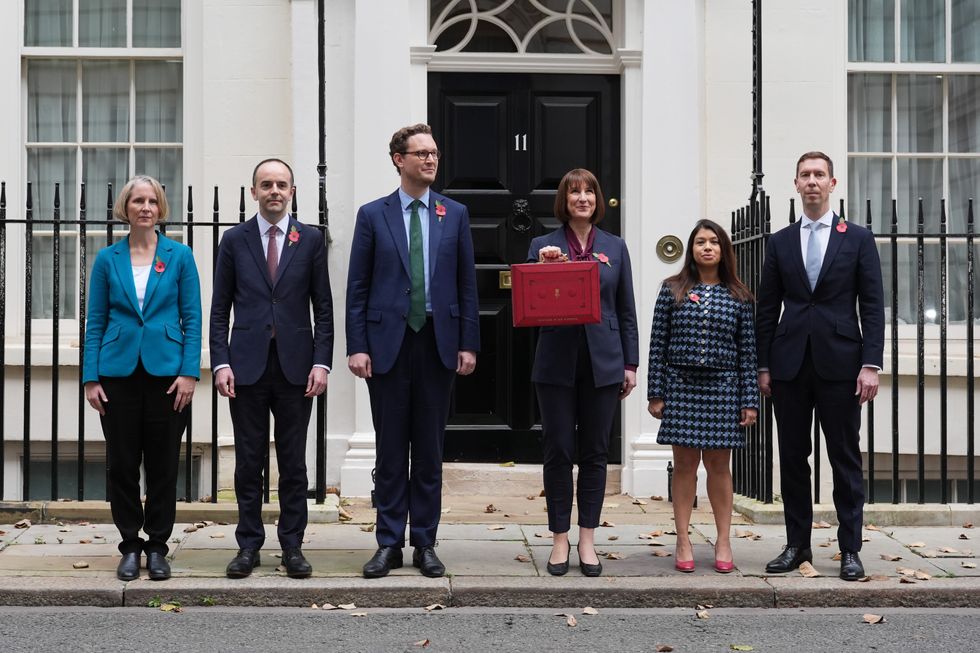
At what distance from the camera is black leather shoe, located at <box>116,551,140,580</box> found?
5.78 meters

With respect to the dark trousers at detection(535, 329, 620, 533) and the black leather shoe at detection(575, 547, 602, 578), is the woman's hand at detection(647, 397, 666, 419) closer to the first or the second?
the dark trousers at detection(535, 329, 620, 533)

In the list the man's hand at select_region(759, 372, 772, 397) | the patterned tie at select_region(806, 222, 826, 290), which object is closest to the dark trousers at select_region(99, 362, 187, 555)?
the man's hand at select_region(759, 372, 772, 397)

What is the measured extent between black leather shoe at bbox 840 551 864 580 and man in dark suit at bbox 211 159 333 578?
2548 millimetres

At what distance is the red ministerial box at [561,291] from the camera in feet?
19.0

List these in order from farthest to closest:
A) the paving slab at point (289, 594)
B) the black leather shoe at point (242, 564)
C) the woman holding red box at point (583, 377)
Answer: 1. the woman holding red box at point (583, 377)
2. the black leather shoe at point (242, 564)
3. the paving slab at point (289, 594)

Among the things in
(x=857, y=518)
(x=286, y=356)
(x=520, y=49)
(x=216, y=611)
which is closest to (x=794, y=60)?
(x=520, y=49)

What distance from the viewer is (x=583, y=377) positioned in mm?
6016

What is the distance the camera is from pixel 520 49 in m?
8.77

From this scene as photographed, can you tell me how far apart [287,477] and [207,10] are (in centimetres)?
394

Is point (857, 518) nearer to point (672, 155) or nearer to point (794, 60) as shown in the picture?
point (672, 155)

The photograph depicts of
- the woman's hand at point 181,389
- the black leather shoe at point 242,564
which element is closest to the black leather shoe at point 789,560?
the black leather shoe at point 242,564

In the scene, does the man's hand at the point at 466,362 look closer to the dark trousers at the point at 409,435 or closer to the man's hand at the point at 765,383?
the dark trousers at the point at 409,435

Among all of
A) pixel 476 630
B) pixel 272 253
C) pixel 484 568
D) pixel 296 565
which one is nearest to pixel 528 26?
pixel 272 253

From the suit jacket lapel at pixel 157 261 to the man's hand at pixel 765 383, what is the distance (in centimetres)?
296
